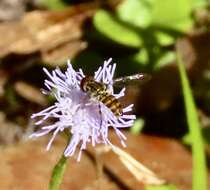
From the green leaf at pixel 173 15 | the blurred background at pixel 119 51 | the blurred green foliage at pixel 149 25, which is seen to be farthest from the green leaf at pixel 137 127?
the green leaf at pixel 173 15

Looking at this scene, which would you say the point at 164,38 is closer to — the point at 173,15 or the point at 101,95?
the point at 173,15

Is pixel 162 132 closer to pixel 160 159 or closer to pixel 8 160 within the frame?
pixel 160 159

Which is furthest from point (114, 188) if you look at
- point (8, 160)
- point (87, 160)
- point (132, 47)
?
point (132, 47)

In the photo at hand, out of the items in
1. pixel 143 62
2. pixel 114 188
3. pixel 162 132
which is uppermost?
pixel 143 62

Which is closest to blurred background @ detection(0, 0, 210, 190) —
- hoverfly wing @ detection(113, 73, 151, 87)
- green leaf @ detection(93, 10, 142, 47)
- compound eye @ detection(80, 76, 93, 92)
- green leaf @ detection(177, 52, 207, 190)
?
green leaf @ detection(93, 10, 142, 47)

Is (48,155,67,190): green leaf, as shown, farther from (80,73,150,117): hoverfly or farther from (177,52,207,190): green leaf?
(177,52,207,190): green leaf
